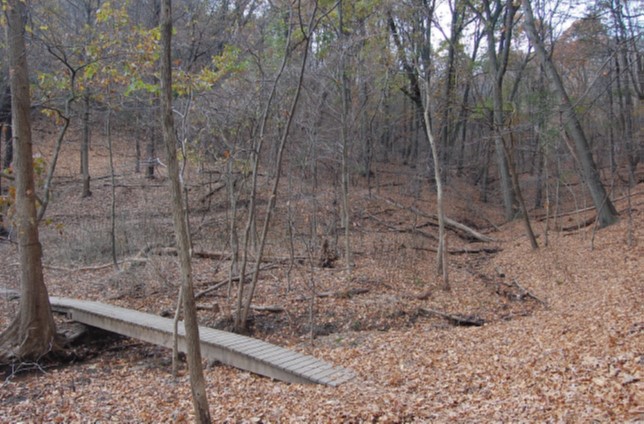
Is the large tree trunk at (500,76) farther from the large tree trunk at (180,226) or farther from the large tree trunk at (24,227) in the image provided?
the large tree trunk at (24,227)

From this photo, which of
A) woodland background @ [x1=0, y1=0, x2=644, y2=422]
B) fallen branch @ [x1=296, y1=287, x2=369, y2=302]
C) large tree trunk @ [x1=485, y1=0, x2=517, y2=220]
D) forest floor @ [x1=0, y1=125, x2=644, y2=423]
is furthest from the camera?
large tree trunk @ [x1=485, y1=0, x2=517, y2=220]

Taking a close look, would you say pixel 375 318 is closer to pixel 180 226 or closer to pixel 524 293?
pixel 524 293

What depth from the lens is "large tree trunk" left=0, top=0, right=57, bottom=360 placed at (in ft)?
22.6

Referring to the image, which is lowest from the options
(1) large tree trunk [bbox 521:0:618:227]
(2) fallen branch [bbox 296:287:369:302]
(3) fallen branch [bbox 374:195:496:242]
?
(2) fallen branch [bbox 296:287:369:302]

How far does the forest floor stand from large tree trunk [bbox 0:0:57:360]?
1.26 feet

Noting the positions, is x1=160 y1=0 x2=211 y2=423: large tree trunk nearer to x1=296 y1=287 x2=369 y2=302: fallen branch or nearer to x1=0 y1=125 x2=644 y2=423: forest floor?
x1=0 y1=125 x2=644 y2=423: forest floor

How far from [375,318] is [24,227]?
5.79 m

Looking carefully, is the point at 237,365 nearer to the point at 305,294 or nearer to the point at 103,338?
the point at 305,294

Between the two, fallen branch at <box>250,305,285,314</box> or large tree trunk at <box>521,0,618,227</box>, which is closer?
fallen branch at <box>250,305,285,314</box>

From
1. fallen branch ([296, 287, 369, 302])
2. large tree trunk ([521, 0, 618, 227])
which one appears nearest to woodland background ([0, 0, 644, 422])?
fallen branch ([296, 287, 369, 302])

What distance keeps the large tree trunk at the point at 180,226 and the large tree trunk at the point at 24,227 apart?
3.97 meters

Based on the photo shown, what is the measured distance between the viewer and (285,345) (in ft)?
25.1

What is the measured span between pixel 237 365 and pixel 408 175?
58.9 feet

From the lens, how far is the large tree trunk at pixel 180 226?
3834 millimetres
